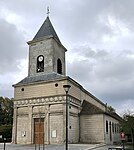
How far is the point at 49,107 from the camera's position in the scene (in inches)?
1293

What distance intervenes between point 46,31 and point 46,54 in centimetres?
415

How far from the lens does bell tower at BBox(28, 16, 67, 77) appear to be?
36.6m

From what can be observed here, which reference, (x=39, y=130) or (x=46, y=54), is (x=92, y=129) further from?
(x=46, y=54)

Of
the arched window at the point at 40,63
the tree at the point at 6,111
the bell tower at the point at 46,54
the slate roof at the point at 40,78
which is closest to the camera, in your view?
the slate roof at the point at 40,78

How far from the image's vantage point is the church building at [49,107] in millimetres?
32406

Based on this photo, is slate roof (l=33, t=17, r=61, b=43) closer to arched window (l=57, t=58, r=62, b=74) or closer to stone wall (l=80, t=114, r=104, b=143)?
arched window (l=57, t=58, r=62, b=74)

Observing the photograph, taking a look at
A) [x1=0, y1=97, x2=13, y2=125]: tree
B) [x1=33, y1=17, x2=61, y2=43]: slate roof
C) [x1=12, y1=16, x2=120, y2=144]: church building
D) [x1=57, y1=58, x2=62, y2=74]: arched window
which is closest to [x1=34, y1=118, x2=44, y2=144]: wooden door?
[x1=12, y1=16, x2=120, y2=144]: church building

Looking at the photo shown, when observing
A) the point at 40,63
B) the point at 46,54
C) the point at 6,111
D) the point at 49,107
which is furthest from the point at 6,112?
the point at 49,107

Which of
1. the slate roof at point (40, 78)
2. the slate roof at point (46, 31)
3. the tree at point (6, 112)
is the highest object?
the slate roof at point (46, 31)

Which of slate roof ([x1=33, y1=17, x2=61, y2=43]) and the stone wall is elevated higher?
slate roof ([x1=33, y1=17, x2=61, y2=43])

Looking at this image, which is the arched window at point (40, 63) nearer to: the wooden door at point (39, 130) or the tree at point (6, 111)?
the wooden door at point (39, 130)

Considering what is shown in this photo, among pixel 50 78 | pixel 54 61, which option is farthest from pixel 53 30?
pixel 50 78

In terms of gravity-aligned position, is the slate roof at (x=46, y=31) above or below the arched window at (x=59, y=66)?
above

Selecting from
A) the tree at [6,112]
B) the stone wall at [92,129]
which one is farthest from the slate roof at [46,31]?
the tree at [6,112]
